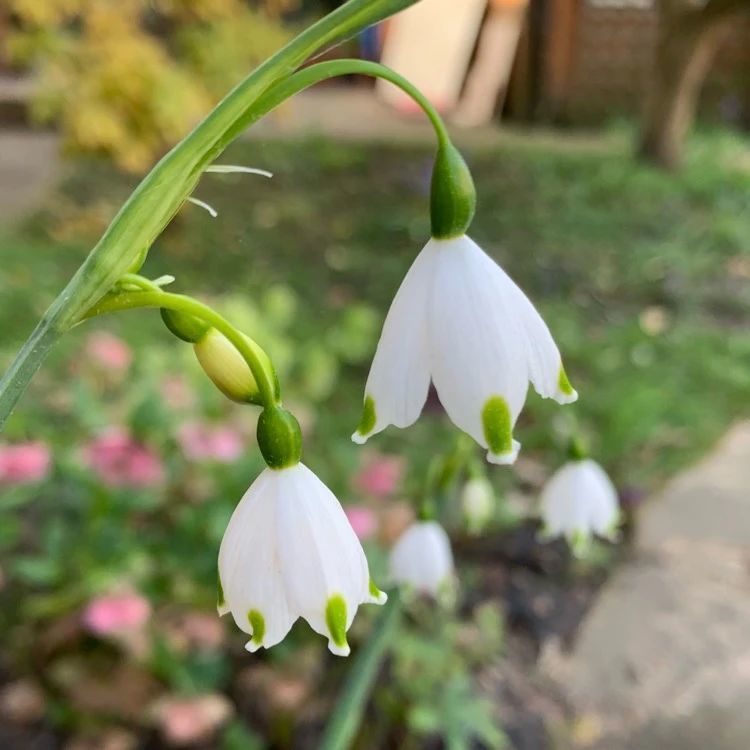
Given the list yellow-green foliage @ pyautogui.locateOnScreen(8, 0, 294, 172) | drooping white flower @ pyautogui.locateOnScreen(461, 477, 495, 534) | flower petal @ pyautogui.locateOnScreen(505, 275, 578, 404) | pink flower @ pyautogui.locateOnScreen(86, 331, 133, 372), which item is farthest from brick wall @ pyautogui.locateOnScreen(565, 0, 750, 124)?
flower petal @ pyautogui.locateOnScreen(505, 275, 578, 404)

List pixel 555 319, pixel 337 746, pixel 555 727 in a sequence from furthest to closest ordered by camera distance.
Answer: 1. pixel 555 319
2. pixel 555 727
3. pixel 337 746

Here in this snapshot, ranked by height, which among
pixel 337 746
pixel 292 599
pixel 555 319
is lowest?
pixel 555 319

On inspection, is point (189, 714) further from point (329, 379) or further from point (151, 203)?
point (329, 379)

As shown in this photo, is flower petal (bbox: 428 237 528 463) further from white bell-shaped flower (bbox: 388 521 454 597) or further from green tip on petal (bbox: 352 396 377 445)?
white bell-shaped flower (bbox: 388 521 454 597)

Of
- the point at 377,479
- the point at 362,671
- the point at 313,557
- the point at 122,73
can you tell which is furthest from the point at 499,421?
the point at 122,73

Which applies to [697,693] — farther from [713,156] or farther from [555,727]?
[713,156]

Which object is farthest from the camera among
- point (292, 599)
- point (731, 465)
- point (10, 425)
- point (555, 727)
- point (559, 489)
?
point (731, 465)

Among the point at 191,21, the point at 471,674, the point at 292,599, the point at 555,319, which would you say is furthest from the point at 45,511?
the point at 191,21
